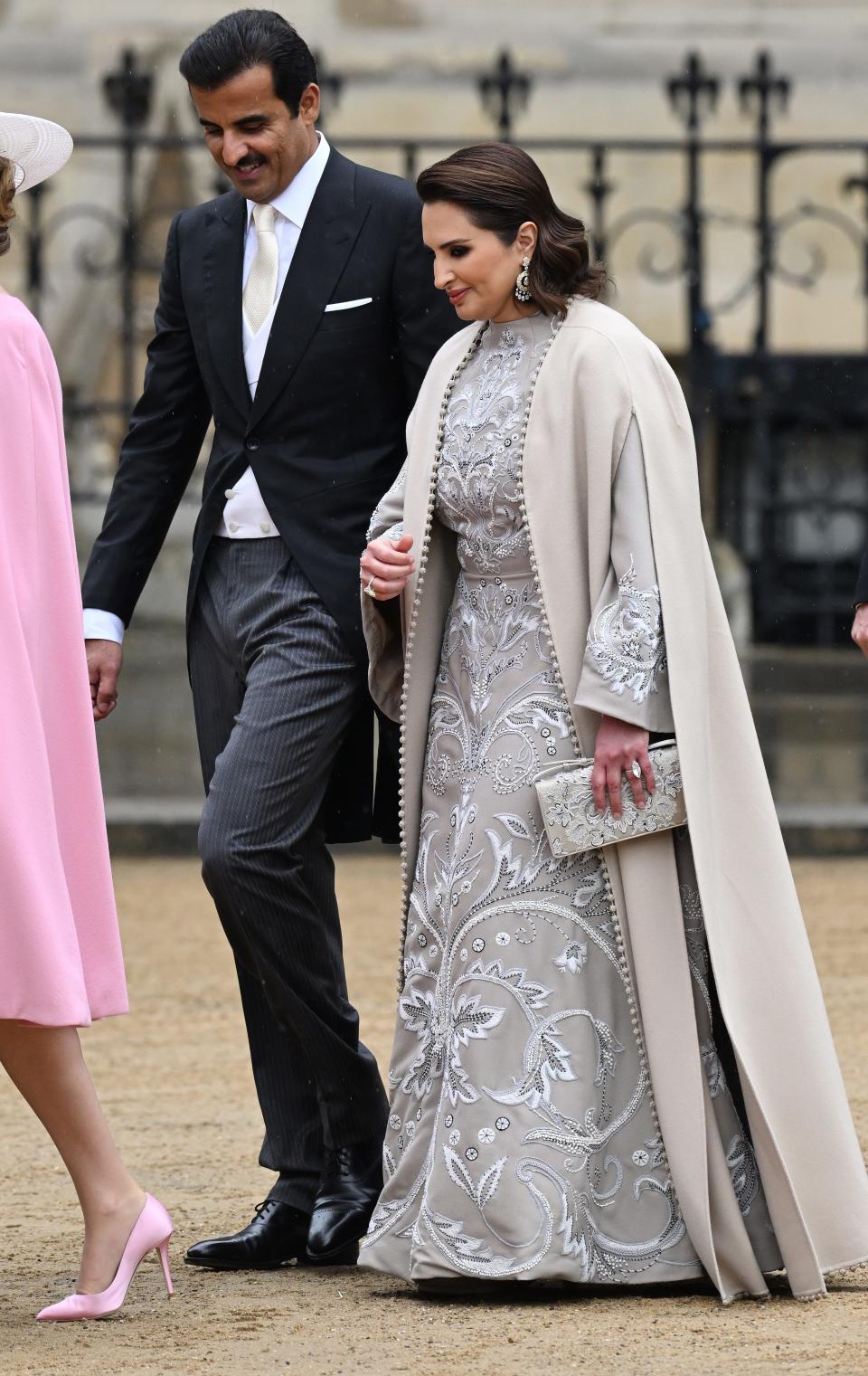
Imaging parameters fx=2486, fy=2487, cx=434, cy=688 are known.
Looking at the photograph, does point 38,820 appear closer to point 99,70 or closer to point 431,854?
point 431,854

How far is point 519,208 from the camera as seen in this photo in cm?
351

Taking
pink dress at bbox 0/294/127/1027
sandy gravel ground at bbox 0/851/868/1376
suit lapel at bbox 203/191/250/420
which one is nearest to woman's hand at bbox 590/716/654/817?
sandy gravel ground at bbox 0/851/868/1376

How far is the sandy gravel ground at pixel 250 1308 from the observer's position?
3156mm

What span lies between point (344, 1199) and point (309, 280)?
1.40 m

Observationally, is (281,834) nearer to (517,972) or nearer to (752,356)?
(517,972)

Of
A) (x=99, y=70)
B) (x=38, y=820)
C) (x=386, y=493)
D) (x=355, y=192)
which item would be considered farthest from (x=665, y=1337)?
(x=99, y=70)

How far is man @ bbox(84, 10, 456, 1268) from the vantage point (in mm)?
3664

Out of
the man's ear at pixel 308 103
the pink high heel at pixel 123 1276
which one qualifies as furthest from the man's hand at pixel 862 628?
the pink high heel at pixel 123 1276

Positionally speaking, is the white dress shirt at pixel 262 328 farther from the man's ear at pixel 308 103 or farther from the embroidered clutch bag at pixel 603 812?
the embroidered clutch bag at pixel 603 812

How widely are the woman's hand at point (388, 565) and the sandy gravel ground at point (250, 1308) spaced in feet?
3.30

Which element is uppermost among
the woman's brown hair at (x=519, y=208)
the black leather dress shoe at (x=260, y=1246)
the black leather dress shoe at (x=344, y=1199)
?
the woman's brown hair at (x=519, y=208)

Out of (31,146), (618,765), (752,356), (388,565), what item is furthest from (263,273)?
(752,356)

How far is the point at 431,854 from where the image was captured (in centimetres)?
364

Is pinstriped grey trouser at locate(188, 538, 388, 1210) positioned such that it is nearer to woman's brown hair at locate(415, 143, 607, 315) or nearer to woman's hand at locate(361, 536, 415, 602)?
woman's hand at locate(361, 536, 415, 602)
